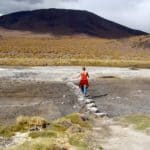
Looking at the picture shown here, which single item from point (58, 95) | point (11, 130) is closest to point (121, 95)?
point (58, 95)

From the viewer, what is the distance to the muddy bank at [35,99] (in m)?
25.7

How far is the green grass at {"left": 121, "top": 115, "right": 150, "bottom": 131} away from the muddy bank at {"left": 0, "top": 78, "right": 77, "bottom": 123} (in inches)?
152

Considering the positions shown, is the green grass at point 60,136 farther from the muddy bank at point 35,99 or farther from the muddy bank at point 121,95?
Answer: the muddy bank at point 121,95

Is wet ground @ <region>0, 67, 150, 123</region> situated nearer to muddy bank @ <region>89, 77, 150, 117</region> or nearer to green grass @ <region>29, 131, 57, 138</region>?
muddy bank @ <region>89, 77, 150, 117</region>

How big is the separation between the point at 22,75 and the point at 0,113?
2340 centimetres

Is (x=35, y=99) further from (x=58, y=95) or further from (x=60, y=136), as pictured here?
(x=60, y=136)

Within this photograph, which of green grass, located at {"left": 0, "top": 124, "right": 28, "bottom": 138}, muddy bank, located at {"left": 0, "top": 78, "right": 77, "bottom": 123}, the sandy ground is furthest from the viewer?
muddy bank, located at {"left": 0, "top": 78, "right": 77, "bottom": 123}

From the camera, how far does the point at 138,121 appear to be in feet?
72.2

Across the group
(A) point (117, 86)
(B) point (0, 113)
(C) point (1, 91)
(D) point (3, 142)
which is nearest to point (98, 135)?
(D) point (3, 142)

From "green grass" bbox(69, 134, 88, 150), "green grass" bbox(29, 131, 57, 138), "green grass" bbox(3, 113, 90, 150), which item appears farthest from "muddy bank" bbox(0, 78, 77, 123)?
"green grass" bbox(69, 134, 88, 150)

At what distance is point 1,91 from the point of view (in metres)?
35.5

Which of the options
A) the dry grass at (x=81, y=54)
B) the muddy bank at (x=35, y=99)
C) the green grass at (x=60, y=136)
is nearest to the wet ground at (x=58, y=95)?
the muddy bank at (x=35, y=99)

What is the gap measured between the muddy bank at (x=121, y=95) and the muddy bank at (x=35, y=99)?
1.95 m

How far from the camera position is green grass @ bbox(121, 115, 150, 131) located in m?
20.6
